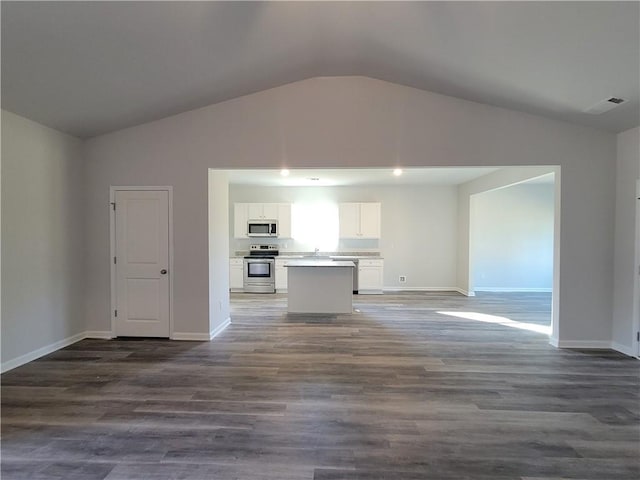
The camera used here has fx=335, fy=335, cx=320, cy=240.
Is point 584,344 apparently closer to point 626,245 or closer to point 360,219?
point 626,245

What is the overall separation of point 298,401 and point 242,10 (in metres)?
3.32

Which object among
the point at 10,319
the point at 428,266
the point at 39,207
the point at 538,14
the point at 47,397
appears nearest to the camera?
the point at 538,14

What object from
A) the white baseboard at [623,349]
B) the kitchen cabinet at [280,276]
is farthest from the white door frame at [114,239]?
the white baseboard at [623,349]

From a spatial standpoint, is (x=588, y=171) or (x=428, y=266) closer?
(x=588, y=171)

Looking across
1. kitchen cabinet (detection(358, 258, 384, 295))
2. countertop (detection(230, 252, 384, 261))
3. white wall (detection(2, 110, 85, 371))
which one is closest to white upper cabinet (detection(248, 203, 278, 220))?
countertop (detection(230, 252, 384, 261))

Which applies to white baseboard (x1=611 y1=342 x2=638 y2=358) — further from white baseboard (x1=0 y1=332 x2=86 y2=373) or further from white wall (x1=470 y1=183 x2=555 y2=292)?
white baseboard (x1=0 y1=332 x2=86 y2=373)

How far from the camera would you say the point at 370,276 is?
8250 mm

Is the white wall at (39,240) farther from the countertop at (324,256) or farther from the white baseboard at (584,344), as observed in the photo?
the white baseboard at (584,344)

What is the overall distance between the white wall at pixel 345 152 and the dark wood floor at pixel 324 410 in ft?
2.44

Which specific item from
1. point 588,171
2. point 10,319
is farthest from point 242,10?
point 588,171

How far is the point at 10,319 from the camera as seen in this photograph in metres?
3.57

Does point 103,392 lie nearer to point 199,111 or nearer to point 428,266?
point 199,111

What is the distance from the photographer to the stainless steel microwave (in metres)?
8.49

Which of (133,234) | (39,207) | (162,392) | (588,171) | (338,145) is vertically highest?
(338,145)
